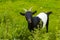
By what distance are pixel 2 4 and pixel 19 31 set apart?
35.5ft

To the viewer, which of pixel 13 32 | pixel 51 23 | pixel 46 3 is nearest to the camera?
pixel 13 32

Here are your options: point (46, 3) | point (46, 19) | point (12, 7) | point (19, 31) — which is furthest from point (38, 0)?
point (19, 31)

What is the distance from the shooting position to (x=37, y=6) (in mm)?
22625

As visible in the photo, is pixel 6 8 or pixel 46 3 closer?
pixel 6 8

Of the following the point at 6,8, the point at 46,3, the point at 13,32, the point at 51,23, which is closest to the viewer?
the point at 13,32

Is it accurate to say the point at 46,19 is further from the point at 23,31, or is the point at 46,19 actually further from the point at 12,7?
the point at 12,7

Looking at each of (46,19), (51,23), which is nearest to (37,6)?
(51,23)

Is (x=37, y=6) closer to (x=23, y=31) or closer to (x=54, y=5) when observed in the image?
(x=54, y=5)

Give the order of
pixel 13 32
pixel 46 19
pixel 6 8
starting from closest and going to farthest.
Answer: pixel 13 32, pixel 46 19, pixel 6 8

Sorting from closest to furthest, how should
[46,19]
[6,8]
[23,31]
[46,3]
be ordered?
1. [23,31]
2. [46,19]
3. [6,8]
4. [46,3]

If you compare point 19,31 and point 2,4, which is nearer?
point 19,31

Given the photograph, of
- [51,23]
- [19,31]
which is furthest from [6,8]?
[19,31]

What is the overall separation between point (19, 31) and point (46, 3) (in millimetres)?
11235

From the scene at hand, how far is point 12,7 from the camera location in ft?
72.5
